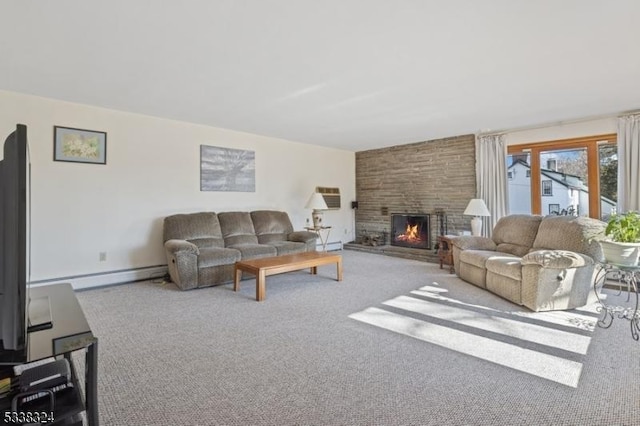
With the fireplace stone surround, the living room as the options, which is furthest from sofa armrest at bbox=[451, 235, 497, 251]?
the fireplace stone surround

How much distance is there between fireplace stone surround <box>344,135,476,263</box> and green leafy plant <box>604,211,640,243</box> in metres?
3.16

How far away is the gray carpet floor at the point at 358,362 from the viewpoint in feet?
5.52

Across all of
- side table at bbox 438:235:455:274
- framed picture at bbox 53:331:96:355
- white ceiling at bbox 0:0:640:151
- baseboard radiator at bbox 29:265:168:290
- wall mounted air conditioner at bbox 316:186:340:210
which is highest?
white ceiling at bbox 0:0:640:151

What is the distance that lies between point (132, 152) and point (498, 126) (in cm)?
547

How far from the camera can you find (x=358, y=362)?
2.19m

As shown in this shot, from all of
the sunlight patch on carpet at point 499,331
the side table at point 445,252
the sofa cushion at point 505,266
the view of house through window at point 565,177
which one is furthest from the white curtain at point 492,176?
the sunlight patch on carpet at point 499,331

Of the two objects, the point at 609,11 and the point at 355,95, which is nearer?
the point at 609,11

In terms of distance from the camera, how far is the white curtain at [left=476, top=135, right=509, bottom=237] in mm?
5363

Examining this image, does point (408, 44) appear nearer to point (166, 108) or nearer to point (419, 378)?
point (419, 378)

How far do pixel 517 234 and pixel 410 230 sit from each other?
8.40 feet

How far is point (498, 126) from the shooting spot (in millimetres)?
5211

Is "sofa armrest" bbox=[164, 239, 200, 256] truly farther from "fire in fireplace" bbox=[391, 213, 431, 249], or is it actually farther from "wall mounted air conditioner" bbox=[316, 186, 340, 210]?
"fire in fireplace" bbox=[391, 213, 431, 249]

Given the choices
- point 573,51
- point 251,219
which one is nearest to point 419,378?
point 573,51

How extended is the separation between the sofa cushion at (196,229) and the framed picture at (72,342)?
337 cm
